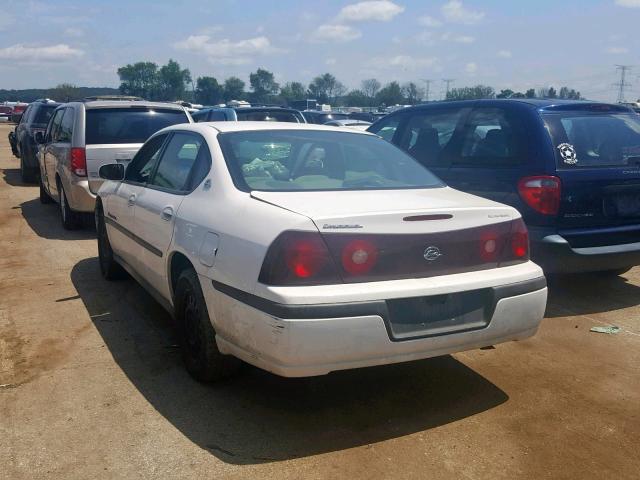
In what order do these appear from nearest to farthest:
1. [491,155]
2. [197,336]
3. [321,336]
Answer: [321,336], [197,336], [491,155]

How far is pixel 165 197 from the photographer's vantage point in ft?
14.5

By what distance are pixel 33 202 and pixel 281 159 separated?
31.1ft

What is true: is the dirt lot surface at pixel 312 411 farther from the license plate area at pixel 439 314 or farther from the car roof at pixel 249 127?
the car roof at pixel 249 127

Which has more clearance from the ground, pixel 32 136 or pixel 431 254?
pixel 431 254

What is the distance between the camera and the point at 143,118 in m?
8.60

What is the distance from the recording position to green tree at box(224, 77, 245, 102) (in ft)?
228

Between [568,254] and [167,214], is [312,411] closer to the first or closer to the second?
[167,214]

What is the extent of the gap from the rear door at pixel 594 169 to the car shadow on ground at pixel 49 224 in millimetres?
6107

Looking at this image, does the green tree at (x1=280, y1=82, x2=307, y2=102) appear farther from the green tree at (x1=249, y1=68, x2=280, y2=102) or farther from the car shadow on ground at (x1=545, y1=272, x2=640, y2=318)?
the car shadow on ground at (x1=545, y1=272, x2=640, y2=318)

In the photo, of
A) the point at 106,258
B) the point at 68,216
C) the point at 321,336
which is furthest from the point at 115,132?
the point at 321,336

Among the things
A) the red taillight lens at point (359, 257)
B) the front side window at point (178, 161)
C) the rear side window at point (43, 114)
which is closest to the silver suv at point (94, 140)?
the front side window at point (178, 161)

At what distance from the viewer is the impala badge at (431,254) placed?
3.32 metres

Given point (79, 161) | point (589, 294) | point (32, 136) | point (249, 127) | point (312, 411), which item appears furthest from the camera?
point (32, 136)

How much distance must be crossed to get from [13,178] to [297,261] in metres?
15.3
